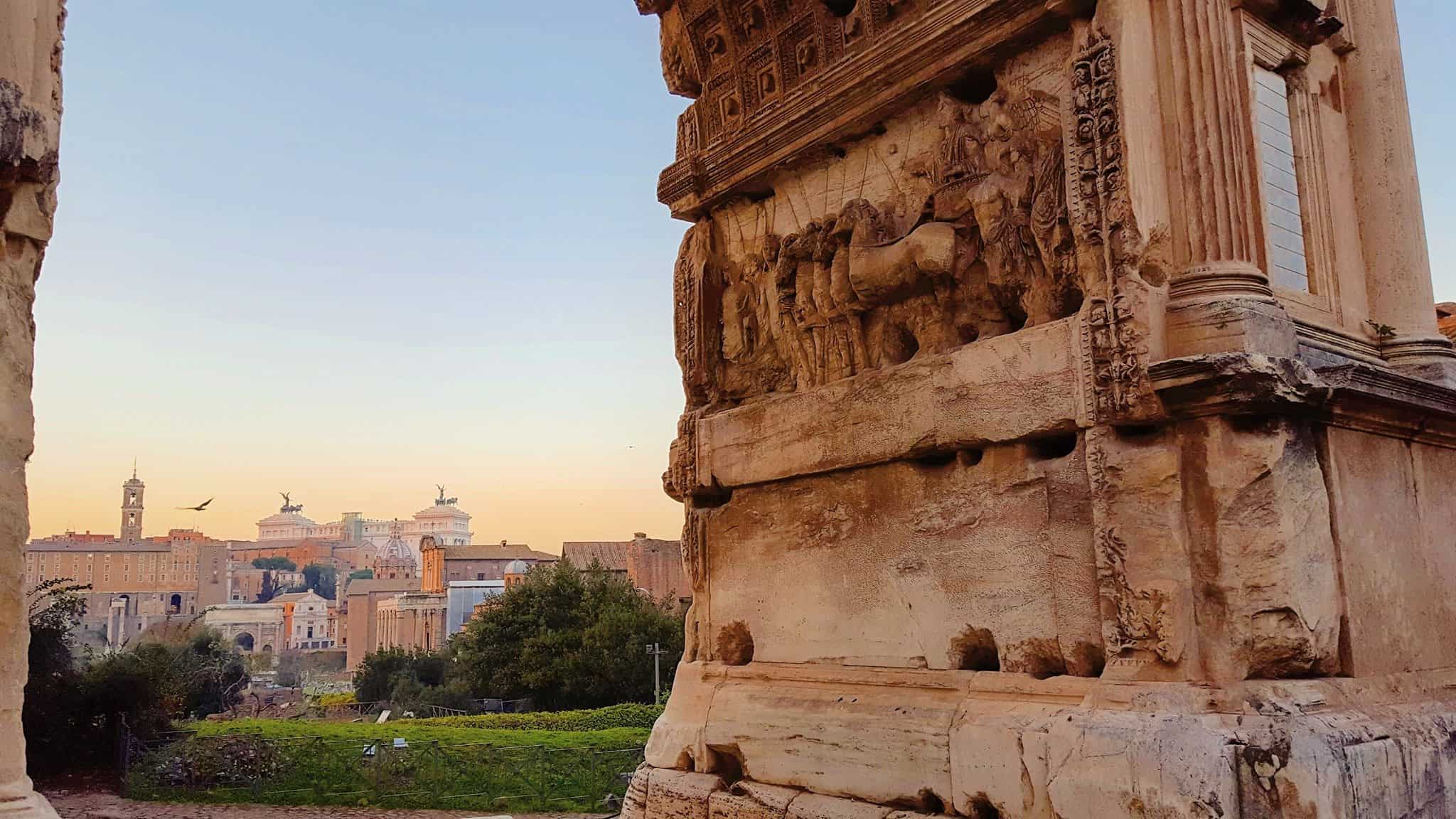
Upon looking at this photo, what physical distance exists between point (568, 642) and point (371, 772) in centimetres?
1306

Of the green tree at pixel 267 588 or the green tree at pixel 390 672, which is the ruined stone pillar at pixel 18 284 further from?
the green tree at pixel 267 588

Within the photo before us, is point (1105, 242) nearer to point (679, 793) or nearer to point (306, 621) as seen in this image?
point (679, 793)

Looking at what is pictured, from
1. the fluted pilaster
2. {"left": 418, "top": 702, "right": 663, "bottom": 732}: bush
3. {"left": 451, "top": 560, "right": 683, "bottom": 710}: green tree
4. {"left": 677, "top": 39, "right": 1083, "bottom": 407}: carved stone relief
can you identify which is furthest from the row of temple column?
{"left": 451, "top": 560, "right": 683, "bottom": 710}: green tree

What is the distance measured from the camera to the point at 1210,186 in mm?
3947

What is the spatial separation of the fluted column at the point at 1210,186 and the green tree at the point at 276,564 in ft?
460

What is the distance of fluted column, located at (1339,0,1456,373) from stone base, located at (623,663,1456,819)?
4.69 feet

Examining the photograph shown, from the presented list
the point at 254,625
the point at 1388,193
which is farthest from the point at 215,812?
the point at 254,625

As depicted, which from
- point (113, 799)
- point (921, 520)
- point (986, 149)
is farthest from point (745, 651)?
point (113, 799)

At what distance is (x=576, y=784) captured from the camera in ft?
52.0

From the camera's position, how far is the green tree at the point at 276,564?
435 ft

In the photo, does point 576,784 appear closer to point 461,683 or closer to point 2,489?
point 2,489

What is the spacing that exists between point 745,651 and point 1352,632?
9.75 feet

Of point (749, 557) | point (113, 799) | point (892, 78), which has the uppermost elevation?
point (892, 78)

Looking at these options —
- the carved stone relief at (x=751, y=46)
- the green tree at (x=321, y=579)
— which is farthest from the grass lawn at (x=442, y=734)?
the green tree at (x=321, y=579)
